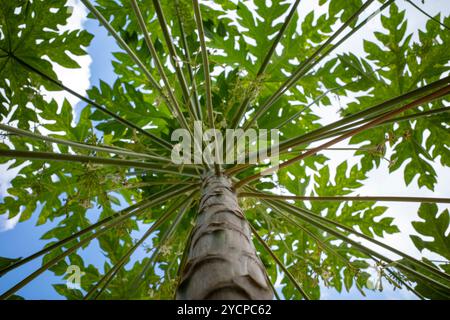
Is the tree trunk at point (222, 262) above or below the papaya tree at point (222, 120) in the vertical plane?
below

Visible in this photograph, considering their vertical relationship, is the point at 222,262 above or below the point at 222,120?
below

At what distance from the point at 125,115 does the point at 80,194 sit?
3.66ft

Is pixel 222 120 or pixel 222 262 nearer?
pixel 222 262

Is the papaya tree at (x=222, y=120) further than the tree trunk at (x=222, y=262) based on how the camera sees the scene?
Yes

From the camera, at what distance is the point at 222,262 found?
3.29 feet

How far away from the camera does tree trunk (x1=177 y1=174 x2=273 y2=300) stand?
89cm

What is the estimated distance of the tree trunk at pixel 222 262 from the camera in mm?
894
